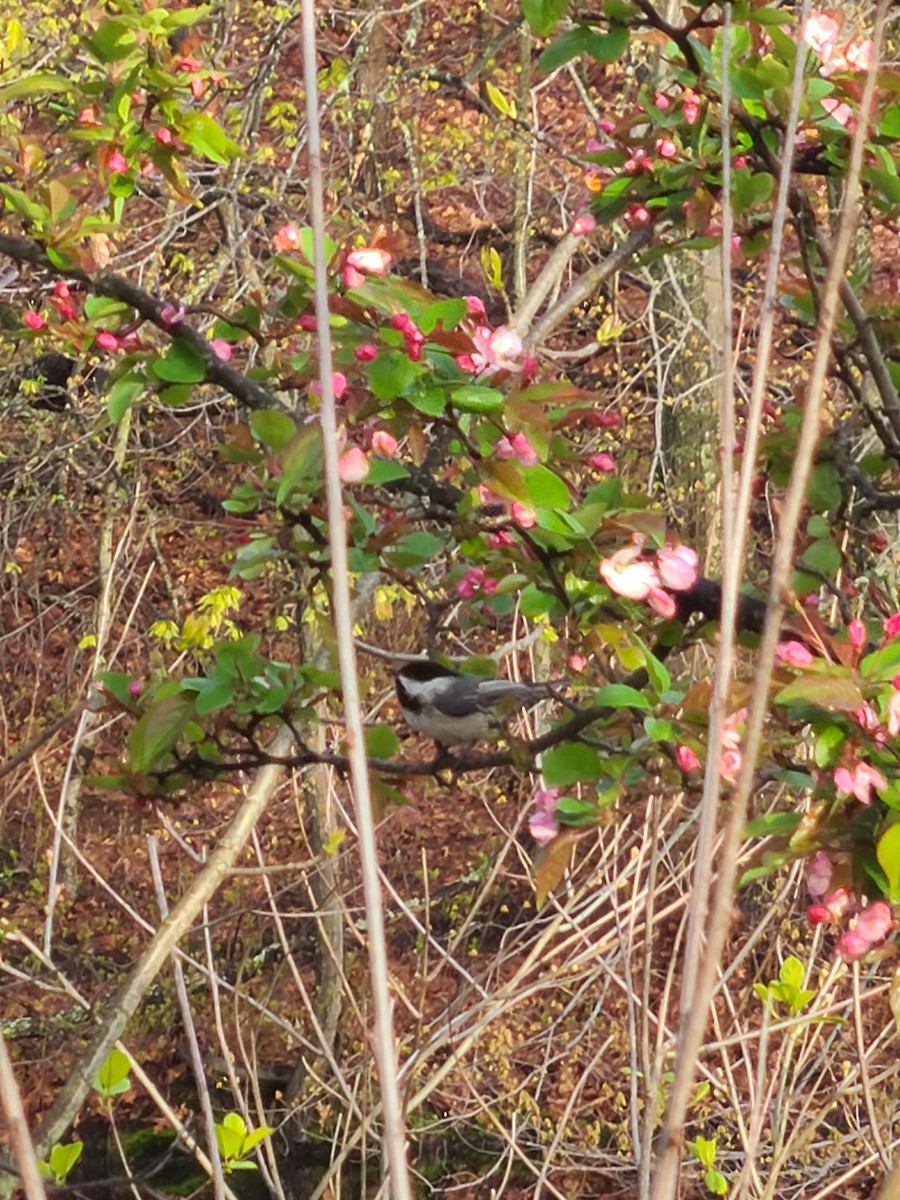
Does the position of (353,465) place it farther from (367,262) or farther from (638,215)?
(638,215)

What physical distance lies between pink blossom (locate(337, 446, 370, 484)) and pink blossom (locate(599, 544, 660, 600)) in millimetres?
253

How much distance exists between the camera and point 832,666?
3.50ft

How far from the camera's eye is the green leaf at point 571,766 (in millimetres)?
1259

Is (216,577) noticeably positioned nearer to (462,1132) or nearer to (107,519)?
(107,519)

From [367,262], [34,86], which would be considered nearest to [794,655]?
[367,262]

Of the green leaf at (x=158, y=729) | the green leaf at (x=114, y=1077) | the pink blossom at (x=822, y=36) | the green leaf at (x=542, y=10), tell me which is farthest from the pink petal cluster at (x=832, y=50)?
the green leaf at (x=114, y=1077)

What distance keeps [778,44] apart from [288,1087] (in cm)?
420

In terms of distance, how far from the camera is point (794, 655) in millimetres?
1120

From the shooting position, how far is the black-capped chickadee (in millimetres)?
1571

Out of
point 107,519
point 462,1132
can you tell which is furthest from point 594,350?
point 462,1132

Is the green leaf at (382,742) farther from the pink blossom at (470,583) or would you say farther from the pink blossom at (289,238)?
the pink blossom at (289,238)

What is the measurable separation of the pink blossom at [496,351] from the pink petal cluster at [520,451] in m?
0.07

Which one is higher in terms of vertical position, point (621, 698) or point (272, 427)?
point (272, 427)

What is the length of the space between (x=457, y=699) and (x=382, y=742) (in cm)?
25
